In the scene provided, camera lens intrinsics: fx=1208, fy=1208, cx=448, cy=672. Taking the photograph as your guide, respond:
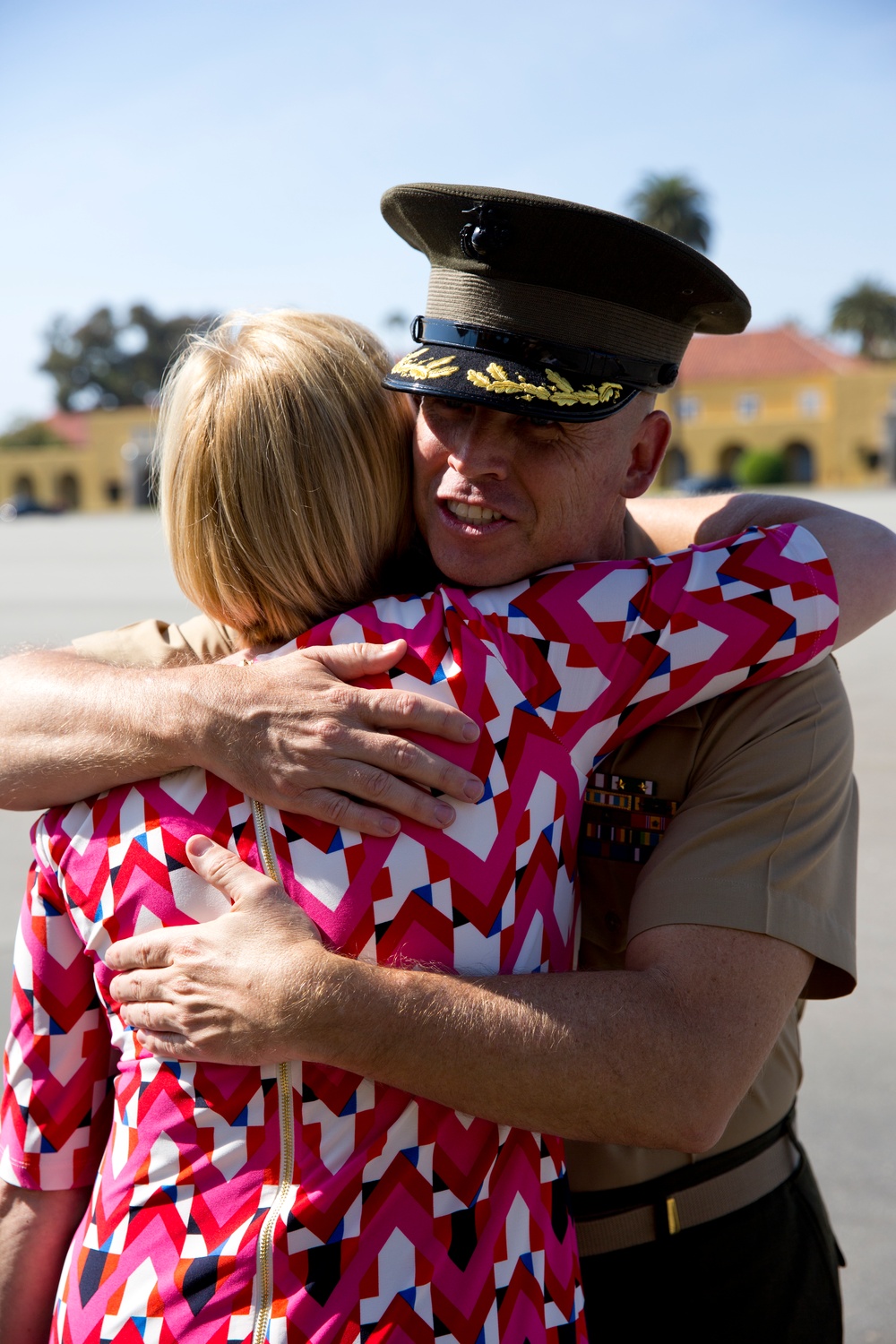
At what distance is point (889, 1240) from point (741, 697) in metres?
2.20

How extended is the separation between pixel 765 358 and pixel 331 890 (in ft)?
213

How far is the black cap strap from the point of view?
1.82 meters

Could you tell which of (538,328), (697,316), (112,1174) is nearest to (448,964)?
(112,1174)

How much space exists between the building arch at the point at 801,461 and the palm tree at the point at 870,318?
11.4m

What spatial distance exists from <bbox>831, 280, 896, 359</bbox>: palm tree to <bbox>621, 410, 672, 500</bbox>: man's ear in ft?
238

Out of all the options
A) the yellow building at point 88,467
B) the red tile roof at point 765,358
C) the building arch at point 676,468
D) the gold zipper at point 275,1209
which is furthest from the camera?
the yellow building at point 88,467

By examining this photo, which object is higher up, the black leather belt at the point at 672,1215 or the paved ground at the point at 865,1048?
the black leather belt at the point at 672,1215

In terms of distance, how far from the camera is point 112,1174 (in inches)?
56.8

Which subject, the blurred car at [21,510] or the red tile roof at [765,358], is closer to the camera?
the blurred car at [21,510]

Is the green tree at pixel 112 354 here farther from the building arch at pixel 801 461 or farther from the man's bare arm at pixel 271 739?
the man's bare arm at pixel 271 739

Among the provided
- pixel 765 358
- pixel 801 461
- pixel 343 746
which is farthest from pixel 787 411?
pixel 343 746

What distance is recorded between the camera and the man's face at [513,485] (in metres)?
1.77

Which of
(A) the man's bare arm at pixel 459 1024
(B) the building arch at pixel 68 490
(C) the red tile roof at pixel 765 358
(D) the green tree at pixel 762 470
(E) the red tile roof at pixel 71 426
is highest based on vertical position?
(A) the man's bare arm at pixel 459 1024

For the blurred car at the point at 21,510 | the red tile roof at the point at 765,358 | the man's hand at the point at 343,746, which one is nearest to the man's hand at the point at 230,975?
the man's hand at the point at 343,746
